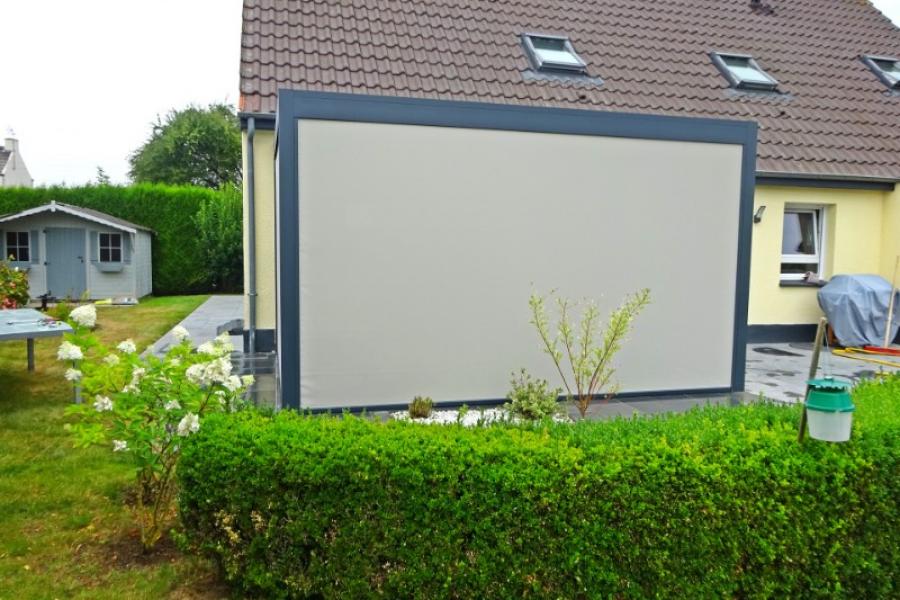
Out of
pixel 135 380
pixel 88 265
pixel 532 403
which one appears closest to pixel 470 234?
pixel 532 403

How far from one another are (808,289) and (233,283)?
15.1m

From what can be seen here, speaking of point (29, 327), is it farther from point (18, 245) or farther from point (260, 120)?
point (18, 245)

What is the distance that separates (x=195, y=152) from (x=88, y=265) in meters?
15.6

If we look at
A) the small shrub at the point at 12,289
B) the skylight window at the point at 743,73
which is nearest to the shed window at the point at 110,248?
the small shrub at the point at 12,289

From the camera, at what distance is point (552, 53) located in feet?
35.7

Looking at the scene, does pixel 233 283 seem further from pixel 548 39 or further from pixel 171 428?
pixel 171 428

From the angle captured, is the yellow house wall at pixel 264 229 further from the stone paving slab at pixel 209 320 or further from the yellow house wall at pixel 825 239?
the yellow house wall at pixel 825 239

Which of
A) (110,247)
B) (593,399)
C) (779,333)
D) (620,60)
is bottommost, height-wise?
(593,399)

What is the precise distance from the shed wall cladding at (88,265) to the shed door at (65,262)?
10 cm

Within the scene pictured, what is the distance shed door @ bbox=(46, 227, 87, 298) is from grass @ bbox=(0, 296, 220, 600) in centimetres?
1164

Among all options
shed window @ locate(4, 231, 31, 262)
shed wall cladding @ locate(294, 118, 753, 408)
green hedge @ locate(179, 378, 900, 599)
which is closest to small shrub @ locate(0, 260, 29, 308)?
shed window @ locate(4, 231, 31, 262)

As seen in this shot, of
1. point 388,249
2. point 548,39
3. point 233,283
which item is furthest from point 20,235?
point 388,249

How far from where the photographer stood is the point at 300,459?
8.76 feet

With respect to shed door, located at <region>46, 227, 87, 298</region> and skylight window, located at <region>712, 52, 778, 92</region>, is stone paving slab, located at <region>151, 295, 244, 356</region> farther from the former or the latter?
skylight window, located at <region>712, 52, 778, 92</region>
